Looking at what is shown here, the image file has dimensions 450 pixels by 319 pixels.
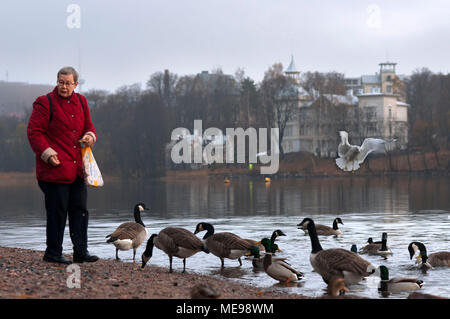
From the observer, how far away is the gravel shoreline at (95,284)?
927 cm

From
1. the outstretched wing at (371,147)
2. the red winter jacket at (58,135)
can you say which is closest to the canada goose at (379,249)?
the outstretched wing at (371,147)

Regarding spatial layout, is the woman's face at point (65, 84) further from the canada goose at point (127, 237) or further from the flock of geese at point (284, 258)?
the canada goose at point (127, 237)

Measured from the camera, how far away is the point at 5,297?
8711 mm

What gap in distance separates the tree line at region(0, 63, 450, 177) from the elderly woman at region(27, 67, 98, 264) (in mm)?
89279

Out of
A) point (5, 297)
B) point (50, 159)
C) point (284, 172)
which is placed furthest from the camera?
point (284, 172)

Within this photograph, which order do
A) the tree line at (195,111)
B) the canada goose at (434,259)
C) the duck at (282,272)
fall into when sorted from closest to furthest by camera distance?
the duck at (282,272)
the canada goose at (434,259)
the tree line at (195,111)

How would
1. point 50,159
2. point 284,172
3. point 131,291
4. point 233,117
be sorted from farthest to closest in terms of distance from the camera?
point 233,117, point 284,172, point 50,159, point 131,291

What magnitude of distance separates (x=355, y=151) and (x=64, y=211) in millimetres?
13971

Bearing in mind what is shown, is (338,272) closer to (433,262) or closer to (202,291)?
(202,291)

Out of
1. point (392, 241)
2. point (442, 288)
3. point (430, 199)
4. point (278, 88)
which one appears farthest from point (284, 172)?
point (442, 288)

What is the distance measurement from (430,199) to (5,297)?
3673 centimetres

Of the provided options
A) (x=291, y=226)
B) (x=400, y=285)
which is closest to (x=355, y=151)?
(x=291, y=226)

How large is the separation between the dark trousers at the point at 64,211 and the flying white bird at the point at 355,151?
11.9 m

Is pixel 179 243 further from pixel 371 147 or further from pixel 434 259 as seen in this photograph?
pixel 371 147
